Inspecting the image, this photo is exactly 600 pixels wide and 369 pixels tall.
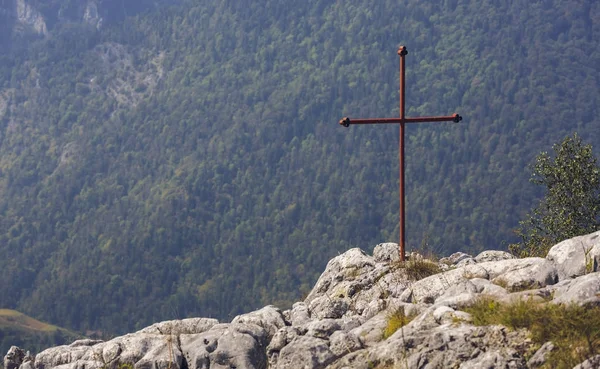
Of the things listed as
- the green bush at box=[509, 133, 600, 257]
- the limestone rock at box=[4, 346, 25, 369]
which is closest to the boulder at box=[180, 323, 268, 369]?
the limestone rock at box=[4, 346, 25, 369]

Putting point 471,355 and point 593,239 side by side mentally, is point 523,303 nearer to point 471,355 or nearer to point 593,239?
point 471,355

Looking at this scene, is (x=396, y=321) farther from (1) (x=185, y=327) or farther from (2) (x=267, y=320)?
(1) (x=185, y=327)

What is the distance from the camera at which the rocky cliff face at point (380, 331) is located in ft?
55.1

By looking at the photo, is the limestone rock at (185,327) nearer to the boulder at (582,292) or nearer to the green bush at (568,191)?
the boulder at (582,292)

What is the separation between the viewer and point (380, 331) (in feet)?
62.6

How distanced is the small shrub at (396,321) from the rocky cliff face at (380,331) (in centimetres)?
6

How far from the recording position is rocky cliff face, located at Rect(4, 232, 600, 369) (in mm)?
16797

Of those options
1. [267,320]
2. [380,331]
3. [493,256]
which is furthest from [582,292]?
[493,256]

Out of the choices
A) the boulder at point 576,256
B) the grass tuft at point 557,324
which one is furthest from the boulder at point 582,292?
the boulder at point 576,256

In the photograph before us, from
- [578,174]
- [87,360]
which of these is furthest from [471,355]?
[578,174]

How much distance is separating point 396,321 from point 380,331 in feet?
1.31

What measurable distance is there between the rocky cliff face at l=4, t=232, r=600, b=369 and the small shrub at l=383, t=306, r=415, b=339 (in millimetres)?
64

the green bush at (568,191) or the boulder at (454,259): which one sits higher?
the green bush at (568,191)

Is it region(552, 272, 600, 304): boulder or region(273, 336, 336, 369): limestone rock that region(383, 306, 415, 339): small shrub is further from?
region(552, 272, 600, 304): boulder
